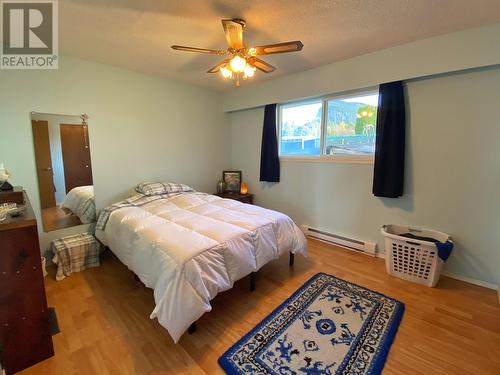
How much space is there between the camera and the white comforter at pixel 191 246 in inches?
59.3

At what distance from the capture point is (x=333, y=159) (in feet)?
10.2

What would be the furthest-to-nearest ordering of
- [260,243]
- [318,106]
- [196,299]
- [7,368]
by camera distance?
[318,106] < [260,243] < [196,299] < [7,368]

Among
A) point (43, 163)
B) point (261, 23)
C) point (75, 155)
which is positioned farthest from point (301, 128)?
point (43, 163)

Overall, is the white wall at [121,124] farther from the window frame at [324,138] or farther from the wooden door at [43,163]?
the window frame at [324,138]

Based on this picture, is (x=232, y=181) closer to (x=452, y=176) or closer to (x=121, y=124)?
(x=121, y=124)

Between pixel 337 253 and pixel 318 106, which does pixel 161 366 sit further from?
pixel 318 106

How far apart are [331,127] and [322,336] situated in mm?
2486

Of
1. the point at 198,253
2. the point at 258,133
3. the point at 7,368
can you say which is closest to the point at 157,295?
the point at 198,253

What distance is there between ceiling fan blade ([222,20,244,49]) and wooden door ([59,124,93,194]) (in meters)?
2.05

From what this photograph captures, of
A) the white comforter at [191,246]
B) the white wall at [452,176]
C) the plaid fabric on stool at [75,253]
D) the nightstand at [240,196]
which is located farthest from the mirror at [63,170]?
the white wall at [452,176]

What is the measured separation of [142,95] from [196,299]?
9.13 feet

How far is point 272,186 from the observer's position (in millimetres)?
3844

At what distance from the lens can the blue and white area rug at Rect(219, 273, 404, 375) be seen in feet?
4.72

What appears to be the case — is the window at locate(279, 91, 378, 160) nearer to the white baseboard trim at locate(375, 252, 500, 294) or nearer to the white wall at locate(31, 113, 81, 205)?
the white baseboard trim at locate(375, 252, 500, 294)
